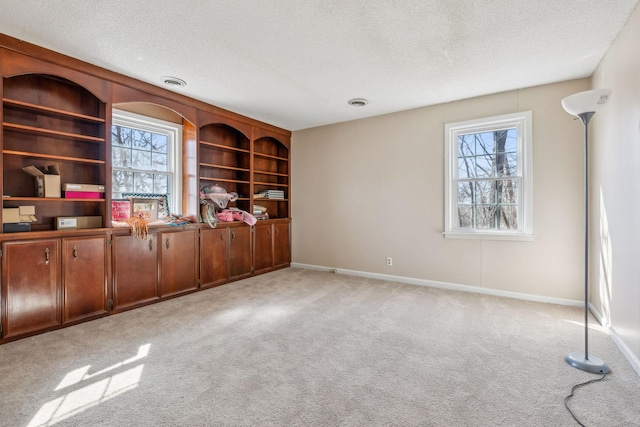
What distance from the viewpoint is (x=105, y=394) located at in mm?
1799

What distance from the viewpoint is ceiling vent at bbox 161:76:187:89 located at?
3.34 m

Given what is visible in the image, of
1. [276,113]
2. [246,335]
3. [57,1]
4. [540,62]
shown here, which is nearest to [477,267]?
[540,62]

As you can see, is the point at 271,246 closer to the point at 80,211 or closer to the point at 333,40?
the point at 80,211

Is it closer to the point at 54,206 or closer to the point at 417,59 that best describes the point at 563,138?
the point at 417,59

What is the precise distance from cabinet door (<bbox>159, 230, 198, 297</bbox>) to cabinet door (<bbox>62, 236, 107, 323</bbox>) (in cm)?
63

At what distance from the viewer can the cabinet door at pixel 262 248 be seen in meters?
4.98

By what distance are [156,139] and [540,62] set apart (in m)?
4.45

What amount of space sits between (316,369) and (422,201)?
2943mm

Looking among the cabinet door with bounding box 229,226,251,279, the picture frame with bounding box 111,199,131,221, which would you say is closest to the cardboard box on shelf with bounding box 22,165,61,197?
the picture frame with bounding box 111,199,131,221

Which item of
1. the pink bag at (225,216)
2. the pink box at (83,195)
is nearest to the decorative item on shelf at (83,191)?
the pink box at (83,195)

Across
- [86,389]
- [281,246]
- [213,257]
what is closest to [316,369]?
[86,389]

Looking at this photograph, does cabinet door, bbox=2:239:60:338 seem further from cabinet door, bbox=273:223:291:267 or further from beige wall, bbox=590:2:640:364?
beige wall, bbox=590:2:640:364

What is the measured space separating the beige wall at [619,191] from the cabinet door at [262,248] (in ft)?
13.9

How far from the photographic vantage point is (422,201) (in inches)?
170
